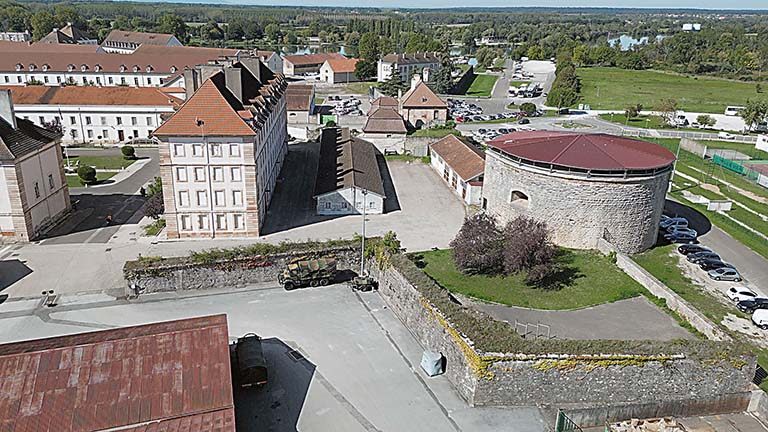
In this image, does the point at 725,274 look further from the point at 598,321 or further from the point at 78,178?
the point at 78,178

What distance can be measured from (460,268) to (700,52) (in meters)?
144

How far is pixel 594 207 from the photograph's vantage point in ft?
104

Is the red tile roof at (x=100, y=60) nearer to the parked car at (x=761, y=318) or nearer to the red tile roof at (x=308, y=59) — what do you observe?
the red tile roof at (x=308, y=59)

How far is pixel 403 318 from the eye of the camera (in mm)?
24594

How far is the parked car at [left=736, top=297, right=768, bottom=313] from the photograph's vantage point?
25.7 meters

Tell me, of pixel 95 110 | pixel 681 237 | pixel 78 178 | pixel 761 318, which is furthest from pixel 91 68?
pixel 761 318

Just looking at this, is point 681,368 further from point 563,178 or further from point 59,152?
point 59,152

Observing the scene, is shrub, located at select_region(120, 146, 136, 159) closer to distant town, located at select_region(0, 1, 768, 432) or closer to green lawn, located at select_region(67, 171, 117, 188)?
distant town, located at select_region(0, 1, 768, 432)

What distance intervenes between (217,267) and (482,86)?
91.7m

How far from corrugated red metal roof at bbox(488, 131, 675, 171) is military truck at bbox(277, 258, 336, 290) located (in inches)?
554

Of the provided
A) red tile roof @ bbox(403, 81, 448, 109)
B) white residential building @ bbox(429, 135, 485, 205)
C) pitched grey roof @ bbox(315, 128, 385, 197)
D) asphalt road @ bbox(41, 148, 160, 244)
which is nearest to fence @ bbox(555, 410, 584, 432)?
pitched grey roof @ bbox(315, 128, 385, 197)

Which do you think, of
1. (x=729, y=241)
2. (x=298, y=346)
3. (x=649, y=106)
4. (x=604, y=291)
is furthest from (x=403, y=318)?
(x=649, y=106)

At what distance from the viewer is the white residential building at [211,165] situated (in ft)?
105

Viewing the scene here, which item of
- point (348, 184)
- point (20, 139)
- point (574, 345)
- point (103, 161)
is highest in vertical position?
point (20, 139)
